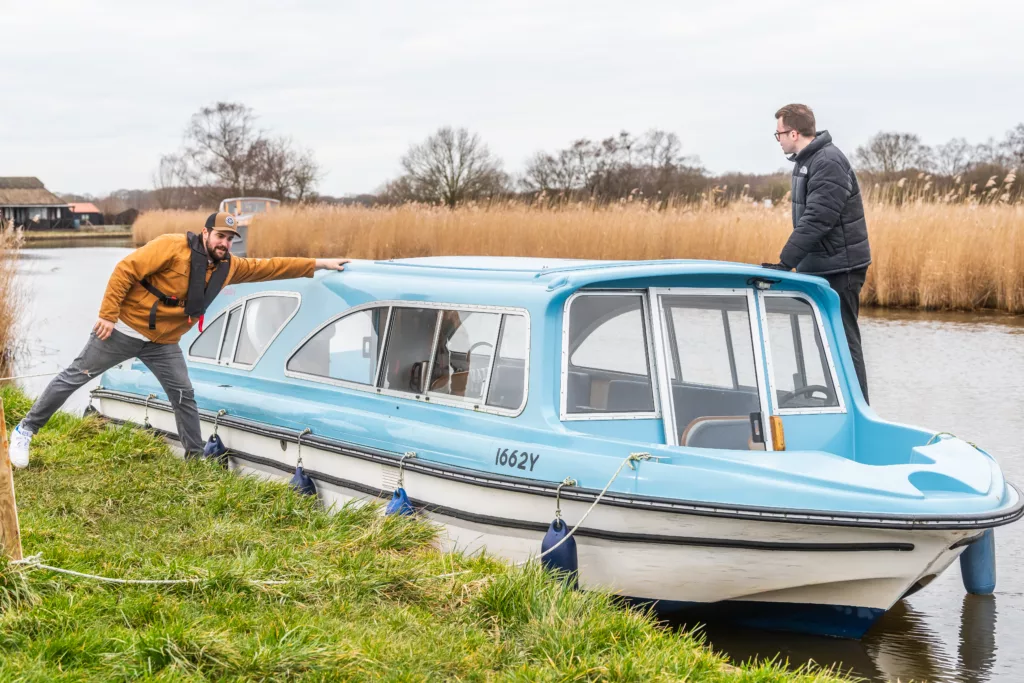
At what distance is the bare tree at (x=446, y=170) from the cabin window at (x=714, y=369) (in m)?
33.5

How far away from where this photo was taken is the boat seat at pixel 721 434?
5.90 metres

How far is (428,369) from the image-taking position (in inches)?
255

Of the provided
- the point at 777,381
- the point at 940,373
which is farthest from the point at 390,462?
the point at 940,373

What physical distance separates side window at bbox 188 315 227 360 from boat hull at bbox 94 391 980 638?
9.64 feet

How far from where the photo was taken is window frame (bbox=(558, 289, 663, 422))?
574 cm

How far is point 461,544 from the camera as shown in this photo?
5.91 metres

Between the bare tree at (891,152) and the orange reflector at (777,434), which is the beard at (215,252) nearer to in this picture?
the orange reflector at (777,434)

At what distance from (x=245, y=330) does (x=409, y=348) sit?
199 centimetres

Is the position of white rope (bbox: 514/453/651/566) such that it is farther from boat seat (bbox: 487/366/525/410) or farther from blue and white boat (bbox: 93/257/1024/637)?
boat seat (bbox: 487/366/525/410)

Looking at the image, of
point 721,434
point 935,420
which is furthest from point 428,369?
point 935,420

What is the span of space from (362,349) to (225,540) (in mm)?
1818

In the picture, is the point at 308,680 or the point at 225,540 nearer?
the point at 308,680

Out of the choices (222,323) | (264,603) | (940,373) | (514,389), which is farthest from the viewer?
(940,373)

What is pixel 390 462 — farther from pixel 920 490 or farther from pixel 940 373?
pixel 940 373
